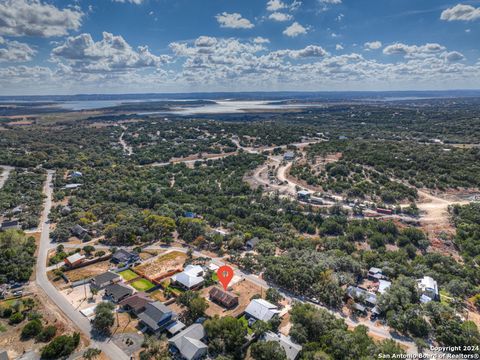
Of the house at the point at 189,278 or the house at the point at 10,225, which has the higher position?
the house at the point at 189,278

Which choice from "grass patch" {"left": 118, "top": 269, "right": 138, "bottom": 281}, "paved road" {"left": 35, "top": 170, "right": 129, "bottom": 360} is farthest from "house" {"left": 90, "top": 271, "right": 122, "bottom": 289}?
"paved road" {"left": 35, "top": 170, "right": 129, "bottom": 360}

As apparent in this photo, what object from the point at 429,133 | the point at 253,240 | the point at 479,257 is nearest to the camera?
the point at 479,257

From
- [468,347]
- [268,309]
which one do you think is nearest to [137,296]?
[268,309]

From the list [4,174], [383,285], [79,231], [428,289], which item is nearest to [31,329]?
[79,231]

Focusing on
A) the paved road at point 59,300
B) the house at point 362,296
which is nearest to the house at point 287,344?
the house at point 362,296

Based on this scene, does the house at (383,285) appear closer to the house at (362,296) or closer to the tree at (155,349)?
the house at (362,296)

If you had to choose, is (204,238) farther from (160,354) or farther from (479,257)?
(479,257)

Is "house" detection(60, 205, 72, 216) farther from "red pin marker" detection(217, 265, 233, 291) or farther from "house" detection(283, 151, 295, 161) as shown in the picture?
"house" detection(283, 151, 295, 161)

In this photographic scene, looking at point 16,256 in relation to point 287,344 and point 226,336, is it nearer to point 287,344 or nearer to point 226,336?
point 226,336
